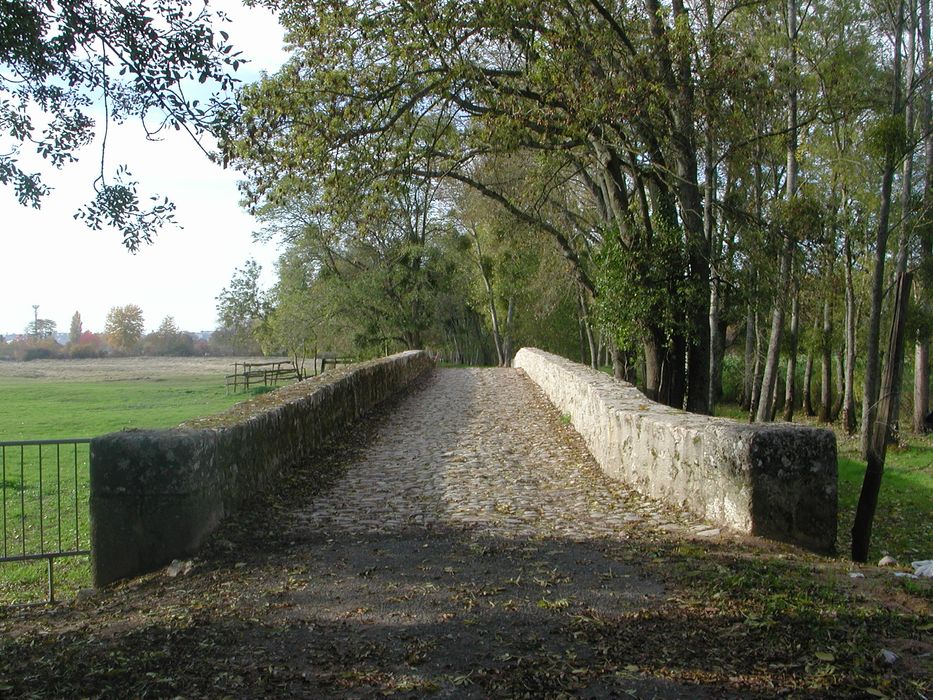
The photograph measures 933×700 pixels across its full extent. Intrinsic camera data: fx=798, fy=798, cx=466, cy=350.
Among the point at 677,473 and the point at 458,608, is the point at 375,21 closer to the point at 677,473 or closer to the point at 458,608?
the point at 677,473

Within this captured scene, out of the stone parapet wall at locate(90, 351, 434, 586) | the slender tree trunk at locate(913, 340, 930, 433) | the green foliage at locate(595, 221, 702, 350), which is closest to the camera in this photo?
the stone parapet wall at locate(90, 351, 434, 586)

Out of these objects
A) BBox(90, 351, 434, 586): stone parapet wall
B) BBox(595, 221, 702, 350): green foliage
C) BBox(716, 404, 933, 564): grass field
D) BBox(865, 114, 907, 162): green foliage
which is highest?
BBox(865, 114, 907, 162): green foliage

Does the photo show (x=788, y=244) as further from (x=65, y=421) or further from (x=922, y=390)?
(x=65, y=421)

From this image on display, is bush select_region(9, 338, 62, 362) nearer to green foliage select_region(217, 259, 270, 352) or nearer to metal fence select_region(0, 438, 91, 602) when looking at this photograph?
green foliage select_region(217, 259, 270, 352)

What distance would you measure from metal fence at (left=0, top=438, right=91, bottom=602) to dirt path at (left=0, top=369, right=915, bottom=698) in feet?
4.91

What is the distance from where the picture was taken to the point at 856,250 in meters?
20.8

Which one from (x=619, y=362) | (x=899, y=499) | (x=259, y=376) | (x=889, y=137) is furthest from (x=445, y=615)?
(x=259, y=376)

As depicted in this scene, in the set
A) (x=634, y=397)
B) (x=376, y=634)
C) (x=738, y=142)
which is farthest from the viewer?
(x=738, y=142)

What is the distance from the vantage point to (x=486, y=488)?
8.23 meters

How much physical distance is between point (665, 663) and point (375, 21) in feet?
30.8

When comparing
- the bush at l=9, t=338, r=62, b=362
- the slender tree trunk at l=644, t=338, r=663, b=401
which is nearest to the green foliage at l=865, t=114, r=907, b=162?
the slender tree trunk at l=644, t=338, r=663, b=401

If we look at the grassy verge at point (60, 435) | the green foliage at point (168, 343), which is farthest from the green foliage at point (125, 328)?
the grassy verge at point (60, 435)

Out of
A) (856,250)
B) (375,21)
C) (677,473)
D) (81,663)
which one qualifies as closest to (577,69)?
(375,21)

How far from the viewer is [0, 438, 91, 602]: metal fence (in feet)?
21.9
